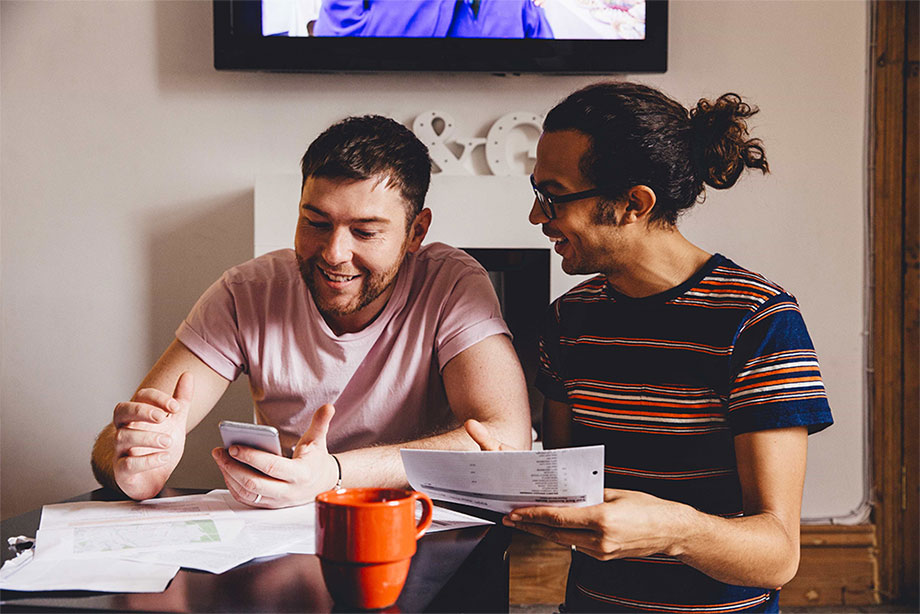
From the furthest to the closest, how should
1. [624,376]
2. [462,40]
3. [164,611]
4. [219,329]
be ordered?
[462,40] → [219,329] → [624,376] → [164,611]

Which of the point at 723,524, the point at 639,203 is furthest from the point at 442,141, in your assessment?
the point at 723,524

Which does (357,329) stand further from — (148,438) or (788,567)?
(788,567)

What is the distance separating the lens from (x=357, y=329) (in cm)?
156

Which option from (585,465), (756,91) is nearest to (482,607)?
(585,465)

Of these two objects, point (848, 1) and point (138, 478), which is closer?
point (138, 478)

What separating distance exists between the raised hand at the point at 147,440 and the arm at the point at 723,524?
541mm

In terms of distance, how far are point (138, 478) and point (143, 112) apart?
1583mm

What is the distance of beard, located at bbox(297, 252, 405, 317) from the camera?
4.91ft

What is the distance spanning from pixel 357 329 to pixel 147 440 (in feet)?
1.65

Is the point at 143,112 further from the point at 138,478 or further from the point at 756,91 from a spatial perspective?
the point at 756,91

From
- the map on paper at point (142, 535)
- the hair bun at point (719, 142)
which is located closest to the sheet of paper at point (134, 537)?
the map on paper at point (142, 535)

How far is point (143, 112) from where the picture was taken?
2393 millimetres

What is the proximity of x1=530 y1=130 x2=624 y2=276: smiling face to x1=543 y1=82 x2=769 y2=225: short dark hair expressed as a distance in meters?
0.02

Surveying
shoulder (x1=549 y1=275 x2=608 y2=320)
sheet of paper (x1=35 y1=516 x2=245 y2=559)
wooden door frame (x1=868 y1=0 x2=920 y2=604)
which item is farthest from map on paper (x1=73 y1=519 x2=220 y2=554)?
wooden door frame (x1=868 y1=0 x2=920 y2=604)
